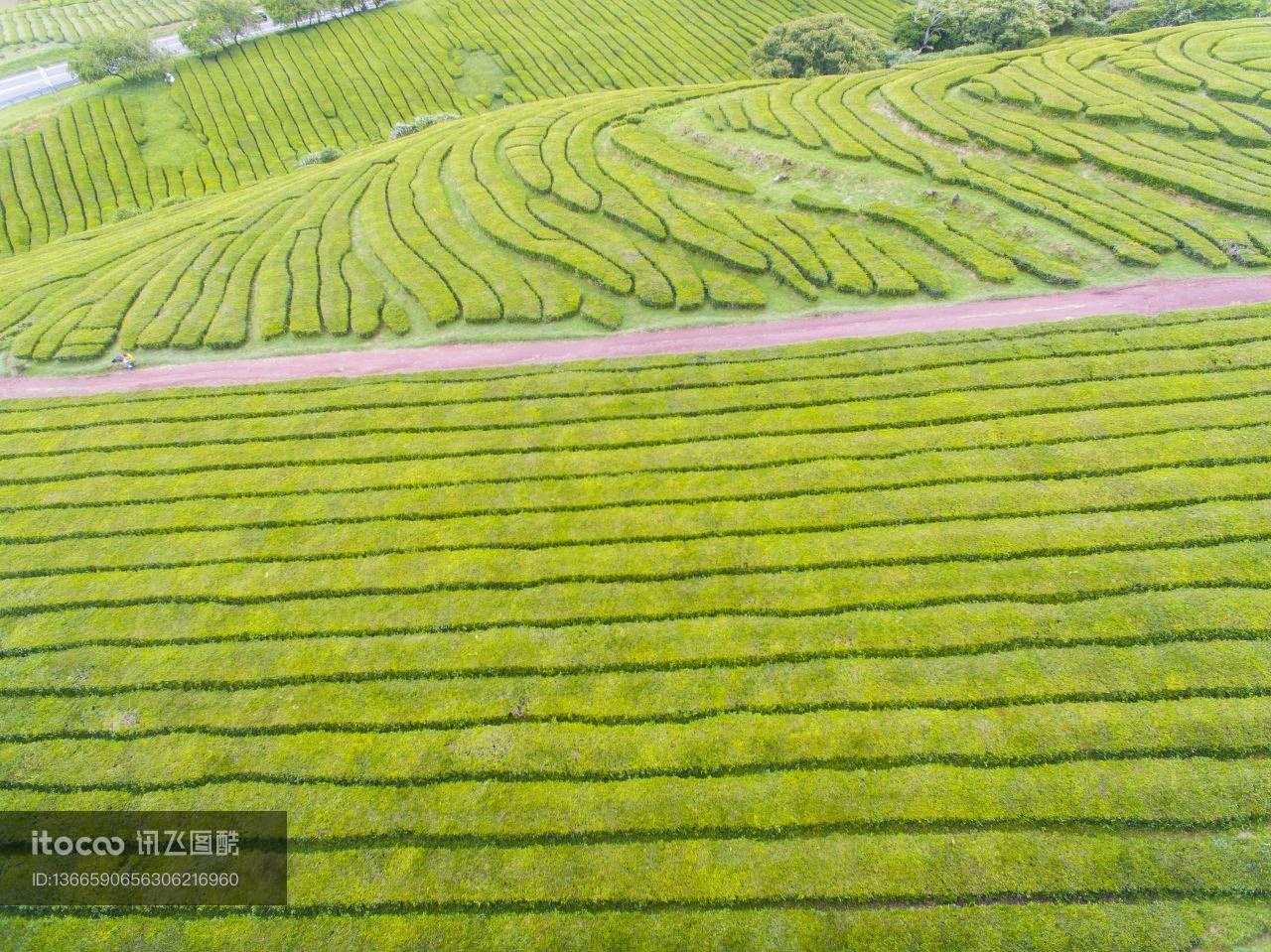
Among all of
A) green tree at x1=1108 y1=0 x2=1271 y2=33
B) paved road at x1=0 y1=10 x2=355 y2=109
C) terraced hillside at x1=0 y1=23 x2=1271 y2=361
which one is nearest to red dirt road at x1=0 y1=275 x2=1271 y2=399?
terraced hillside at x1=0 y1=23 x2=1271 y2=361

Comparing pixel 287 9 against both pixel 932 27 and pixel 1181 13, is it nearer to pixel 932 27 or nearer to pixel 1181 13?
pixel 932 27

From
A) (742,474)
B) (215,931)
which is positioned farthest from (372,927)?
(742,474)

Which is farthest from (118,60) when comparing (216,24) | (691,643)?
(691,643)

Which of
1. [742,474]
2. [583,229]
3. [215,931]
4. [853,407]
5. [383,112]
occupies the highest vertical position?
[383,112]

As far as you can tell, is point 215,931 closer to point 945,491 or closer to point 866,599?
point 866,599

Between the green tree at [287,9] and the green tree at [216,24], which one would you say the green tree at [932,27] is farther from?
the green tree at [216,24]

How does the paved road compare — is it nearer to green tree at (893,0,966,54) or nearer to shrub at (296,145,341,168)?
shrub at (296,145,341,168)
